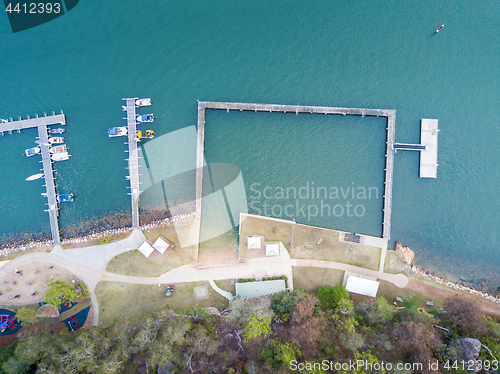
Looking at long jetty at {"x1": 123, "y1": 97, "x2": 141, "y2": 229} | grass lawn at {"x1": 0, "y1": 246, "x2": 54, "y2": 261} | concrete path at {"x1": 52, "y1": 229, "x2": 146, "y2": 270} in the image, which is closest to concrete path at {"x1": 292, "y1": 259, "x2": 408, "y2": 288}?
concrete path at {"x1": 52, "y1": 229, "x2": 146, "y2": 270}

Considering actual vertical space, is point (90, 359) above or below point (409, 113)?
below

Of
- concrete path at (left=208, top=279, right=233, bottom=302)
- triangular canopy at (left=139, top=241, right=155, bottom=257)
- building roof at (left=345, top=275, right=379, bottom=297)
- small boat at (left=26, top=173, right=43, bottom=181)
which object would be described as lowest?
concrete path at (left=208, top=279, right=233, bottom=302)

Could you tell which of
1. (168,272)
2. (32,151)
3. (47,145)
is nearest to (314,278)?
(168,272)

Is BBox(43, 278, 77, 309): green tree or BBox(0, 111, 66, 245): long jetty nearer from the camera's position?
BBox(43, 278, 77, 309): green tree

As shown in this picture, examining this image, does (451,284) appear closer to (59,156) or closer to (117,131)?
(117,131)

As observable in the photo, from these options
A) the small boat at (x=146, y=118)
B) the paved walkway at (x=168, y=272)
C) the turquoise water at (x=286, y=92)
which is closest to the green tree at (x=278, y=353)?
the paved walkway at (x=168, y=272)

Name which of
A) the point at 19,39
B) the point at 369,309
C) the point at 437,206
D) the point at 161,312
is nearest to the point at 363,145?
the point at 437,206

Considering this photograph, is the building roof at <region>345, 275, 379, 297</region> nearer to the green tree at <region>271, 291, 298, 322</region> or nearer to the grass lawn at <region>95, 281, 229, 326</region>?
the green tree at <region>271, 291, 298, 322</region>

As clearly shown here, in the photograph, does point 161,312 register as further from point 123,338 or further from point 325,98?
point 325,98
